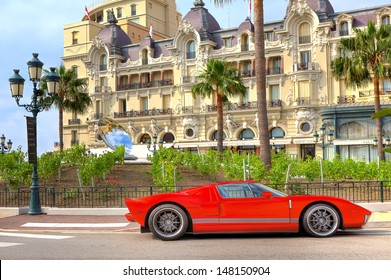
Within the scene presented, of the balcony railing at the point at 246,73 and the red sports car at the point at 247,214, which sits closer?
the red sports car at the point at 247,214

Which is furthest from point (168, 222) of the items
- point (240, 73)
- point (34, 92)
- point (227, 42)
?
point (227, 42)

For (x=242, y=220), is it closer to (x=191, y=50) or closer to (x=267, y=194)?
(x=267, y=194)

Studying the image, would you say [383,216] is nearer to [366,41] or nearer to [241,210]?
[241,210]

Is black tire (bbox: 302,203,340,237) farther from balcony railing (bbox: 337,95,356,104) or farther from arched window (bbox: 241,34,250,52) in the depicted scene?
arched window (bbox: 241,34,250,52)

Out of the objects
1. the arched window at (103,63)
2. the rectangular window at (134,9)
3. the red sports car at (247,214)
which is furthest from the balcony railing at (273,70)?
the red sports car at (247,214)

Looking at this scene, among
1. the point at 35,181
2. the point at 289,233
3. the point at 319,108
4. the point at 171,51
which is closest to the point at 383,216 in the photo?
the point at 289,233

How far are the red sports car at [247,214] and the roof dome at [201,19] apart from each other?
48.4m

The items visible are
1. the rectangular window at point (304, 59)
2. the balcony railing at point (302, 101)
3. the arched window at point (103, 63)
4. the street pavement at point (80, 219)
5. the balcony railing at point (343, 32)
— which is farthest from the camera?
the arched window at point (103, 63)

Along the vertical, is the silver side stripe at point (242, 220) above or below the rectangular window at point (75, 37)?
below

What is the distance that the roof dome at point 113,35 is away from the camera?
62625 mm

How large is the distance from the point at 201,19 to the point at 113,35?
1191cm

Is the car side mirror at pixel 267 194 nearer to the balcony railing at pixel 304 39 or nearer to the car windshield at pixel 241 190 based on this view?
the car windshield at pixel 241 190

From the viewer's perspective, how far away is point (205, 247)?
29.1 ft

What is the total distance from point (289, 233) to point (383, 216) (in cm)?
362
